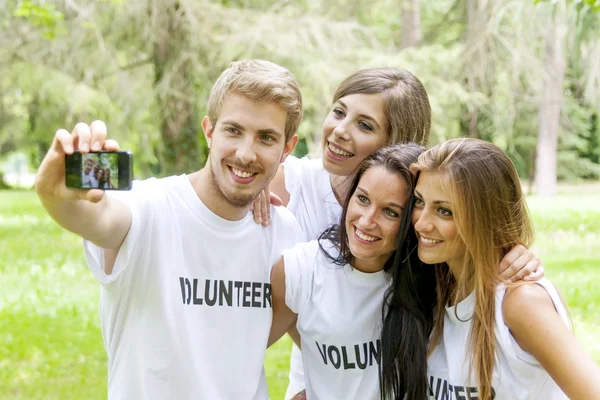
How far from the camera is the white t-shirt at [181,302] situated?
109 inches

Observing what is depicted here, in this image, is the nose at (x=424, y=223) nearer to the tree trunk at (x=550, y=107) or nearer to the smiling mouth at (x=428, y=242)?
the smiling mouth at (x=428, y=242)

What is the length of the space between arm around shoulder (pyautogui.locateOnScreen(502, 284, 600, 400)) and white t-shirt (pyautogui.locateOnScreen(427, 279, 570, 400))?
0.04 m

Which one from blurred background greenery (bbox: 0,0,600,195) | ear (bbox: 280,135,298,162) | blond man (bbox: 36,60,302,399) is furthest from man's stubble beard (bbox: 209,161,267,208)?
blurred background greenery (bbox: 0,0,600,195)

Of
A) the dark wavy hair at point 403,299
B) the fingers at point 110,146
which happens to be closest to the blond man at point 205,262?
the fingers at point 110,146

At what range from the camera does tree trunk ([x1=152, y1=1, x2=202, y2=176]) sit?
45.4 ft

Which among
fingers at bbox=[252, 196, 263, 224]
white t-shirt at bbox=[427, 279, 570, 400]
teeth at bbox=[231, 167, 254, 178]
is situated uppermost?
teeth at bbox=[231, 167, 254, 178]

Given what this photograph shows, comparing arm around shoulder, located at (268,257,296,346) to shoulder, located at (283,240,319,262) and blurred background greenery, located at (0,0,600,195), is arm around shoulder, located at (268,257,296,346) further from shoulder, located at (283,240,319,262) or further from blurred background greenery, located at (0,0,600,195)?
blurred background greenery, located at (0,0,600,195)

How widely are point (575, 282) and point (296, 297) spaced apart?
7053 millimetres

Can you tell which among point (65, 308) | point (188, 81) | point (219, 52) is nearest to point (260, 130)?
point (65, 308)

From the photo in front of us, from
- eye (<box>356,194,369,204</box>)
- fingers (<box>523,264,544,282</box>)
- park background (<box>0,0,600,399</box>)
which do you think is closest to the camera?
fingers (<box>523,264,544,282</box>)

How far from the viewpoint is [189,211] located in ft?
9.52

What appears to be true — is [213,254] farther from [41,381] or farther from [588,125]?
[588,125]

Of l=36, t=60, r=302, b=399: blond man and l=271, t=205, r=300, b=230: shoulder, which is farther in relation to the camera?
l=271, t=205, r=300, b=230: shoulder

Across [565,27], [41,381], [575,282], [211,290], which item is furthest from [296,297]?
[565,27]
